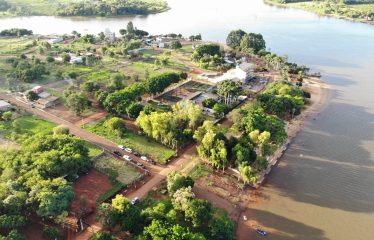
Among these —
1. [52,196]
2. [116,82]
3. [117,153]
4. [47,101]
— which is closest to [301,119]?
[117,153]

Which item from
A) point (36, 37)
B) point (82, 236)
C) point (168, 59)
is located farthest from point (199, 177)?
point (36, 37)

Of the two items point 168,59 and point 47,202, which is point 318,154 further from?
point 168,59

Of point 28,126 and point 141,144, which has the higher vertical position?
point 141,144

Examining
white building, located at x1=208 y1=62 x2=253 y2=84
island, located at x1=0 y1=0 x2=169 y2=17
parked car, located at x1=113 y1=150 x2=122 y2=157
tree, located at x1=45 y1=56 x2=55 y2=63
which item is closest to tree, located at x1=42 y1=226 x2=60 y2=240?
parked car, located at x1=113 y1=150 x2=122 y2=157

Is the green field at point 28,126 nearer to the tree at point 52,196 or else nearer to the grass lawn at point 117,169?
the grass lawn at point 117,169

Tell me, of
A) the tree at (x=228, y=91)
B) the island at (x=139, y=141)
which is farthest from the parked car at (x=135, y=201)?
the tree at (x=228, y=91)

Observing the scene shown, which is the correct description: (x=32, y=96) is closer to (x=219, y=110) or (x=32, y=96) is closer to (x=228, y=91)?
(x=219, y=110)
